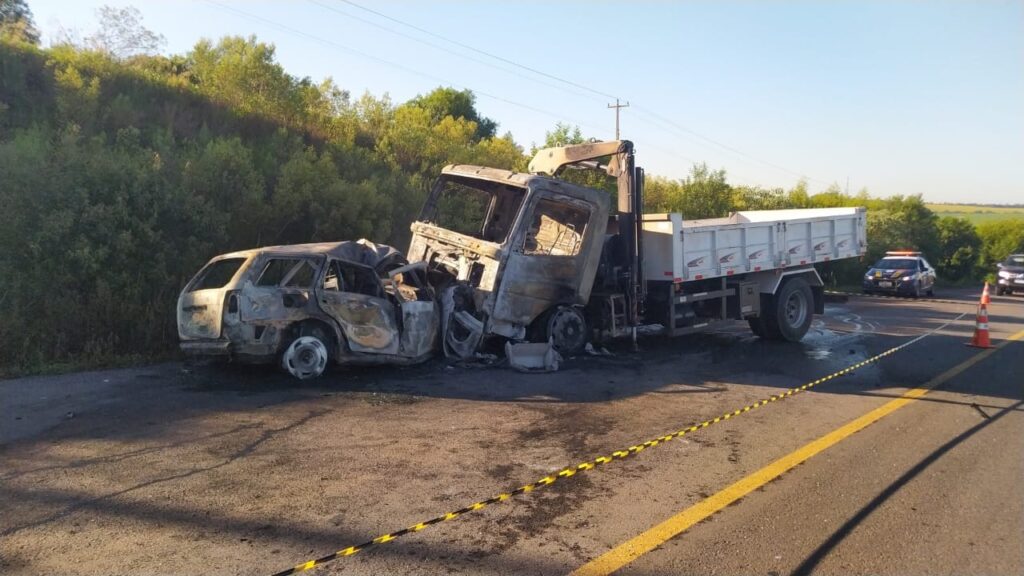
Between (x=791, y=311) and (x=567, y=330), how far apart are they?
507cm

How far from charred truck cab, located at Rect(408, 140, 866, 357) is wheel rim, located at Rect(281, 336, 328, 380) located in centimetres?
175

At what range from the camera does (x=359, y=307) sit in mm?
8641

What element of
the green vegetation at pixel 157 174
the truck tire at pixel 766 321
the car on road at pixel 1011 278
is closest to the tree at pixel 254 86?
the green vegetation at pixel 157 174

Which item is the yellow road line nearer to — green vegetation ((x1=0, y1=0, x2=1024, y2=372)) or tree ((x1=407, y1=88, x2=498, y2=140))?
green vegetation ((x1=0, y1=0, x2=1024, y2=372))

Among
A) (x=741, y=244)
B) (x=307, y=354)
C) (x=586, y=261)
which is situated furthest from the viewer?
(x=741, y=244)

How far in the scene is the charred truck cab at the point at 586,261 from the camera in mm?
9703

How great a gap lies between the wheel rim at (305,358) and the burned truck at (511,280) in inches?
0.6

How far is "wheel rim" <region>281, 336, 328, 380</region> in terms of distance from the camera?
27.5 ft

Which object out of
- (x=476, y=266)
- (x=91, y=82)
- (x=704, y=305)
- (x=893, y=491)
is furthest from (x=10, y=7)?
(x=893, y=491)

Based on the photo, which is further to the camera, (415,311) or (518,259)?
(518,259)

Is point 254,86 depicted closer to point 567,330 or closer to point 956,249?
point 567,330

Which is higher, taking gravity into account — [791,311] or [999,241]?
[999,241]

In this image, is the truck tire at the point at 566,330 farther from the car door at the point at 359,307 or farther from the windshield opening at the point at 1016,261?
the windshield opening at the point at 1016,261

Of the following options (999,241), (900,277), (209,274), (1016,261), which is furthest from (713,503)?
(999,241)
